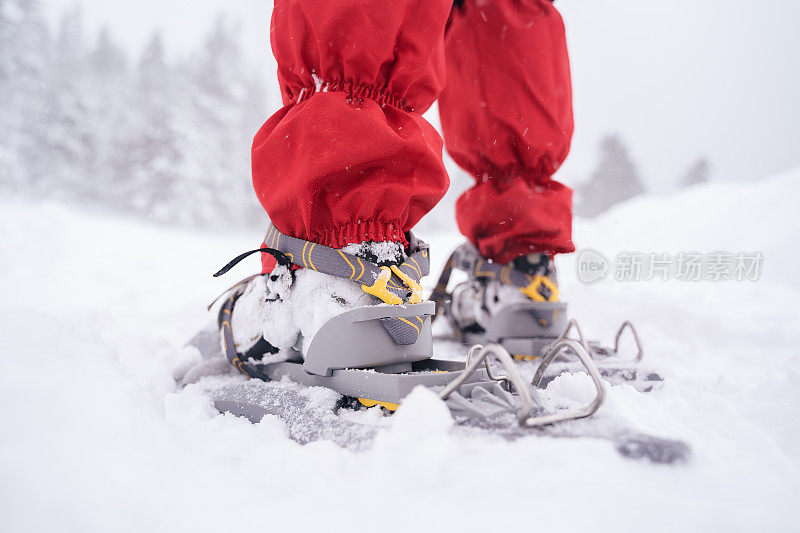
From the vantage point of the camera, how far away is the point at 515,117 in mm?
1563

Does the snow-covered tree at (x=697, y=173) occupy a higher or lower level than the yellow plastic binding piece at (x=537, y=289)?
higher

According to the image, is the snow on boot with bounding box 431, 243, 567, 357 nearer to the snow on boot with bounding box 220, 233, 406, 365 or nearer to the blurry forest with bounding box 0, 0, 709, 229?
the snow on boot with bounding box 220, 233, 406, 365

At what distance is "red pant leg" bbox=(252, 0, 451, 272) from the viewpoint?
0.93 metres

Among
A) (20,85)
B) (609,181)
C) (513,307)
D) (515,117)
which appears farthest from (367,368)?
(609,181)

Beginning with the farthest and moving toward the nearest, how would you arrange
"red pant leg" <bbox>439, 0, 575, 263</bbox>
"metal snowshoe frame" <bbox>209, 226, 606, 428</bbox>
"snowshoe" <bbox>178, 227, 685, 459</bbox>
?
"red pant leg" <bbox>439, 0, 575, 263</bbox>, "metal snowshoe frame" <bbox>209, 226, 606, 428</bbox>, "snowshoe" <bbox>178, 227, 685, 459</bbox>

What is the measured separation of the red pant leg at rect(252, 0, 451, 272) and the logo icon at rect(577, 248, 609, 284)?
243 cm

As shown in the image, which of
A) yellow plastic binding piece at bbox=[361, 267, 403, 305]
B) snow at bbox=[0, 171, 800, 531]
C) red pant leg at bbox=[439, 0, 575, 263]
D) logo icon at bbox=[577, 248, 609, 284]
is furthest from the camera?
logo icon at bbox=[577, 248, 609, 284]

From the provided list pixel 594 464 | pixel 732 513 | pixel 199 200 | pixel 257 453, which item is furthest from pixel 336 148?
pixel 199 200

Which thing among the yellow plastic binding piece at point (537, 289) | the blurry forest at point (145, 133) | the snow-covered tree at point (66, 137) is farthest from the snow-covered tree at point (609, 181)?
the snow-covered tree at point (66, 137)

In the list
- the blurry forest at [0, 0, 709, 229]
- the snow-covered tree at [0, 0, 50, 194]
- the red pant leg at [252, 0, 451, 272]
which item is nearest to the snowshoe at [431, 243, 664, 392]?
the red pant leg at [252, 0, 451, 272]

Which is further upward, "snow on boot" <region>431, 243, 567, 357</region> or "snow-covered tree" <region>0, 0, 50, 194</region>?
"snow-covered tree" <region>0, 0, 50, 194</region>

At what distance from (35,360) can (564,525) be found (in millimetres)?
672

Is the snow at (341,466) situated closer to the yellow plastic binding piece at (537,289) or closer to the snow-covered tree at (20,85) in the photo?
the yellow plastic binding piece at (537,289)

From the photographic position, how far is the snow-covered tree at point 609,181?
40.3 ft
